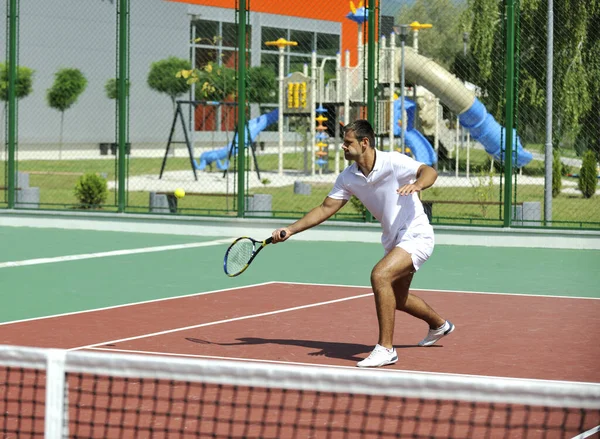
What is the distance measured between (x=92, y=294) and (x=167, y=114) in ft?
93.8

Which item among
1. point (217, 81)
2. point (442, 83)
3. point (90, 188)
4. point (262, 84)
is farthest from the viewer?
point (262, 84)

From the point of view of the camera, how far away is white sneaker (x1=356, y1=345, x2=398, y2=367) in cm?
724

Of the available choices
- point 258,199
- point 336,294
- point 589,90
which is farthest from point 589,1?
point 336,294

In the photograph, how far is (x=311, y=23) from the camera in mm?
29172

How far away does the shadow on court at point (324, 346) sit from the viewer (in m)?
7.84

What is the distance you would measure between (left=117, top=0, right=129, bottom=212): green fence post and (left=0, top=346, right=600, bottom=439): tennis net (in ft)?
31.5

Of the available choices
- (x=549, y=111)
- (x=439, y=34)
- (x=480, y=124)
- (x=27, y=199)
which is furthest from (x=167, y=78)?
(x=549, y=111)

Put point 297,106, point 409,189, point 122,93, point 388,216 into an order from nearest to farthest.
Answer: point 409,189 → point 388,216 → point 122,93 → point 297,106

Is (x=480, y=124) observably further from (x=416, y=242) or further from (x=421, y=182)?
(x=421, y=182)

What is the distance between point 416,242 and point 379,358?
0.77 metres

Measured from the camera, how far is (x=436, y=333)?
8.02 m

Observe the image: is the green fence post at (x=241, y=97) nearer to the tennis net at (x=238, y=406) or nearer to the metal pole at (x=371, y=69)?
the metal pole at (x=371, y=69)

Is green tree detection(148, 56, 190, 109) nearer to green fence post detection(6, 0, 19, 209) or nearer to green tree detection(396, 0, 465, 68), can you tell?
green tree detection(396, 0, 465, 68)

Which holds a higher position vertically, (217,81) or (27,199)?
(217,81)
